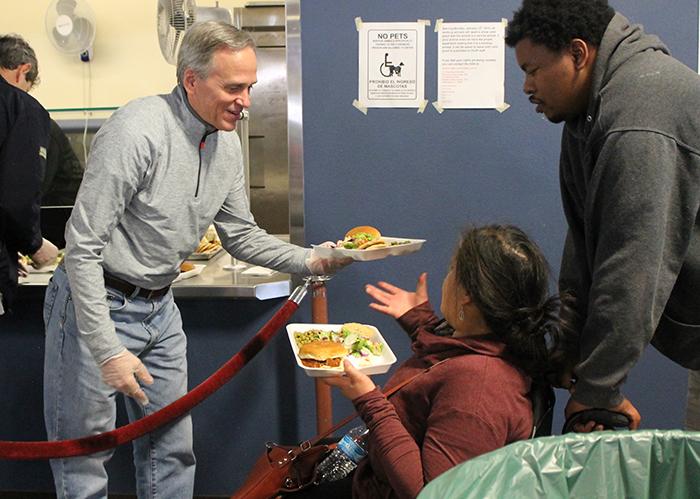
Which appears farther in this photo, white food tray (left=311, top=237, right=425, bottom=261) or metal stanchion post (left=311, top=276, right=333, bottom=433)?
metal stanchion post (left=311, top=276, right=333, bottom=433)

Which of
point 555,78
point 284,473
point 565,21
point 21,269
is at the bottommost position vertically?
point 284,473

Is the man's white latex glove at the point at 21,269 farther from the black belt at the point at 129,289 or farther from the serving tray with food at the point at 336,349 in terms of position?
the serving tray with food at the point at 336,349

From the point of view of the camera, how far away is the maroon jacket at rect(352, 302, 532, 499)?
146 cm

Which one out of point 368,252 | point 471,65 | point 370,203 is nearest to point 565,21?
point 368,252

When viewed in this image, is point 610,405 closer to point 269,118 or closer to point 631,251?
point 631,251

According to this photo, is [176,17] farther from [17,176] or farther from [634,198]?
[634,198]

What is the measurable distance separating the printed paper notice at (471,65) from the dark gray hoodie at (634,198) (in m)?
1.19

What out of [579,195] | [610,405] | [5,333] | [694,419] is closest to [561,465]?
[610,405]

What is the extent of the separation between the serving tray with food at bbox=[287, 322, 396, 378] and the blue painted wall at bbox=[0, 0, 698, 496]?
0.55 m

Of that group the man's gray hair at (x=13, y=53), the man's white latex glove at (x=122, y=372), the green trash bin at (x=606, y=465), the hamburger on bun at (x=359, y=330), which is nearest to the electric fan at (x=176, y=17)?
the man's gray hair at (x=13, y=53)

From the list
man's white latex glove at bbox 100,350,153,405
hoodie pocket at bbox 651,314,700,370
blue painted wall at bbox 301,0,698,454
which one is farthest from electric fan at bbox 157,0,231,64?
hoodie pocket at bbox 651,314,700,370

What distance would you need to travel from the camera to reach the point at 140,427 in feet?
7.22

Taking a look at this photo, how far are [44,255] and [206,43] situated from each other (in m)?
1.27

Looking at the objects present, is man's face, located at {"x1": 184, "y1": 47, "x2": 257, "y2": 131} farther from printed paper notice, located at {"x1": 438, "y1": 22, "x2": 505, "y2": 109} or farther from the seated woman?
printed paper notice, located at {"x1": 438, "y1": 22, "x2": 505, "y2": 109}
